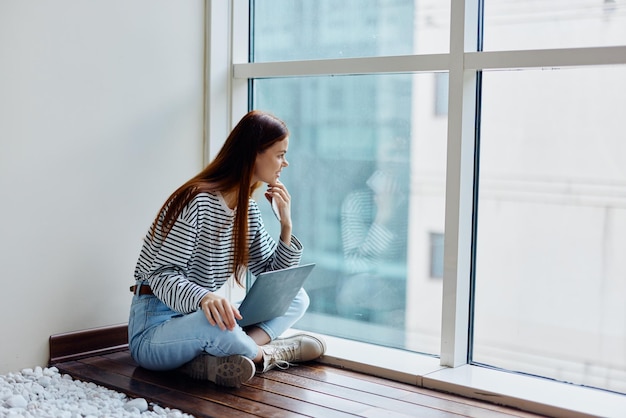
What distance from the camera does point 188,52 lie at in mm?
2906

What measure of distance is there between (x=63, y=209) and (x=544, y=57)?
59.4 inches

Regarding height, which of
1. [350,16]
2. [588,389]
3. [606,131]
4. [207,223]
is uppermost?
[350,16]

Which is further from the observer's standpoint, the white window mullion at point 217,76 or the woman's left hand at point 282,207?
the white window mullion at point 217,76

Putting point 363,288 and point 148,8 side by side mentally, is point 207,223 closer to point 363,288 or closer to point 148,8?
point 363,288

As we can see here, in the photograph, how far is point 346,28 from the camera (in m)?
2.75

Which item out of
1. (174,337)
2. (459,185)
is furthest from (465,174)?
(174,337)

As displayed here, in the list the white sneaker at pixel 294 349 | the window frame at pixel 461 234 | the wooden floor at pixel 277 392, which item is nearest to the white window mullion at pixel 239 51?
the window frame at pixel 461 234

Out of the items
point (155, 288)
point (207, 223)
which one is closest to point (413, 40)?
point (207, 223)

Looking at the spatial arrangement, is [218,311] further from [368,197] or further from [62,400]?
[368,197]

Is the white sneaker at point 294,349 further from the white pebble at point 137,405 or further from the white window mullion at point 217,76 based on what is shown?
the white window mullion at point 217,76

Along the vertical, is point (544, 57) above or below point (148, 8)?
below

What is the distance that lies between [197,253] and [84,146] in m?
0.52

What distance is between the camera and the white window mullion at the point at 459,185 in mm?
2381

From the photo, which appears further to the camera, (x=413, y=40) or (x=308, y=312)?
(x=308, y=312)
